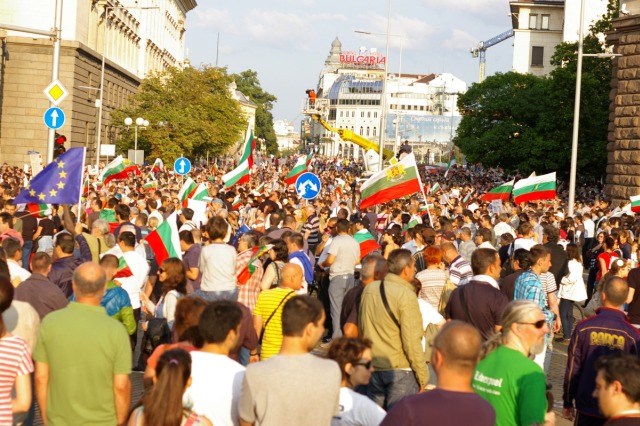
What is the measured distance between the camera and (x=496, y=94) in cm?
7481

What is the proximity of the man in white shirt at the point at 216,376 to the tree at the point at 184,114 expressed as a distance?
52.8 m

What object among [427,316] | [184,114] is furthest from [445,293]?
[184,114]

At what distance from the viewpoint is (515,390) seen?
6160mm

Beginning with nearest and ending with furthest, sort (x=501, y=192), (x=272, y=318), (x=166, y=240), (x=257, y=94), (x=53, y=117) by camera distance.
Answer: (x=272, y=318)
(x=166, y=240)
(x=53, y=117)
(x=501, y=192)
(x=257, y=94)

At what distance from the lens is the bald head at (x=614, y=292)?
7988 mm

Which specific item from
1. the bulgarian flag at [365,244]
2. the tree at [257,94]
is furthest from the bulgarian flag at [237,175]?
the tree at [257,94]

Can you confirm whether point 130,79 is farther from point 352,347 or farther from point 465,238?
point 352,347

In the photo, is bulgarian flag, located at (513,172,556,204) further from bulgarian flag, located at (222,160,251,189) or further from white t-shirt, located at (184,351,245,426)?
white t-shirt, located at (184,351,245,426)

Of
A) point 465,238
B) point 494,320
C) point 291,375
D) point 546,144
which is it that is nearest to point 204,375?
point 291,375

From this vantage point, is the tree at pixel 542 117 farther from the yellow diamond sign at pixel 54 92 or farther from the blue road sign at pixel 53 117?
the blue road sign at pixel 53 117

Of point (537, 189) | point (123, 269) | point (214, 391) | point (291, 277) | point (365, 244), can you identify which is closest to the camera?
point (214, 391)

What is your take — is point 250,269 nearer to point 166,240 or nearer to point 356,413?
point 166,240

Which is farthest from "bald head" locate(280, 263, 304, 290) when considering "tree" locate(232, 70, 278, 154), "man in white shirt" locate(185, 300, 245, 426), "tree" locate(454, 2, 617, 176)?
"tree" locate(232, 70, 278, 154)

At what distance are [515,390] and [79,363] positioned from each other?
2427 millimetres
